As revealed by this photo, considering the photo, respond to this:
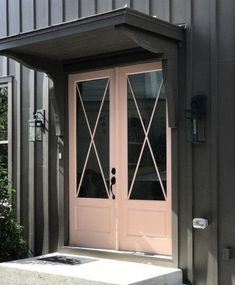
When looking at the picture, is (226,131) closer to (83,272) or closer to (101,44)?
(101,44)

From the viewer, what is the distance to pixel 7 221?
731 centimetres

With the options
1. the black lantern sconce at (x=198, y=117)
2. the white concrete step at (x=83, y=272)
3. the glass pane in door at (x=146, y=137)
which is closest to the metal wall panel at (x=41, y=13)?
the glass pane in door at (x=146, y=137)

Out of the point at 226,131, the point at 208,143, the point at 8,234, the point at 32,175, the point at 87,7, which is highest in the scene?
the point at 87,7

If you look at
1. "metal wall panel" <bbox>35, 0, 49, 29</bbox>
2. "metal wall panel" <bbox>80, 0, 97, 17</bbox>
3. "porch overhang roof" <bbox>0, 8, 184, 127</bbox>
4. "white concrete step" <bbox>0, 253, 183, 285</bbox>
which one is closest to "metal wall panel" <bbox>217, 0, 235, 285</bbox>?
"porch overhang roof" <bbox>0, 8, 184, 127</bbox>

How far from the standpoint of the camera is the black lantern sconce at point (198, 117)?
592 centimetres

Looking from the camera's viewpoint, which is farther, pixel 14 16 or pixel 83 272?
pixel 14 16

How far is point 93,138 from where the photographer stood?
707cm

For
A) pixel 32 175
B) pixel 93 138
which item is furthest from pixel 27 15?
pixel 32 175

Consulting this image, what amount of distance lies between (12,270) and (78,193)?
137 cm

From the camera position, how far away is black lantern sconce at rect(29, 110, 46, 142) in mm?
7570

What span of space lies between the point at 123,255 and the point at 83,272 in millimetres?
752

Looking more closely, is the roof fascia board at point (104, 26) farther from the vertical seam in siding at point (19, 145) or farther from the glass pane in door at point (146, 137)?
the vertical seam in siding at point (19, 145)

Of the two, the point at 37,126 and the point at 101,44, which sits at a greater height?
the point at 101,44

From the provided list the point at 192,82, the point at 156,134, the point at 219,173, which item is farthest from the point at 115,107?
the point at 219,173
